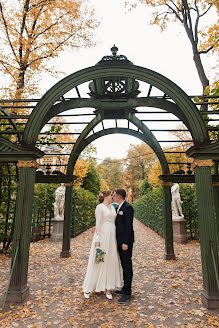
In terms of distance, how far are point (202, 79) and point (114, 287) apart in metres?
8.75

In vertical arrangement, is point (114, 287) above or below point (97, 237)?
below

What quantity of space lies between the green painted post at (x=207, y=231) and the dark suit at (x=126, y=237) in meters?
1.29

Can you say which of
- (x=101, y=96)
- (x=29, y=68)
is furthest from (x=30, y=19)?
(x=101, y=96)

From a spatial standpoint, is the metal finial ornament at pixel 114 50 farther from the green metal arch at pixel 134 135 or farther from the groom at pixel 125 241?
the groom at pixel 125 241

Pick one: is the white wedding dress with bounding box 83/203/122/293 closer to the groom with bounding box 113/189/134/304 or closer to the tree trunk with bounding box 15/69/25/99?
the groom with bounding box 113/189/134/304

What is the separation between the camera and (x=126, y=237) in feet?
12.7

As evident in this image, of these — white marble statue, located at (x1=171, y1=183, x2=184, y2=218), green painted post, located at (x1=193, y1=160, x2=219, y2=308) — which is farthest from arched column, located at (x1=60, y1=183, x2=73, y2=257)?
white marble statue, located at (x1=171, y1=183, x2=184, y2=218)

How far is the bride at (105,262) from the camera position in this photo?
3814 mm

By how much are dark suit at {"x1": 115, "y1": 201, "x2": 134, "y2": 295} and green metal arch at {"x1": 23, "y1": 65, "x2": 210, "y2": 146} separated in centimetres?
198

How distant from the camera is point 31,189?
417 centimetres

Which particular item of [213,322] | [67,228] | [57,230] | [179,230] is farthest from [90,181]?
[213,322]

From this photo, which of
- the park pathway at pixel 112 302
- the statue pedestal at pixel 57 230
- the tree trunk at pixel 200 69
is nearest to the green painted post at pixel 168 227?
the park pathway at pixel 112 302

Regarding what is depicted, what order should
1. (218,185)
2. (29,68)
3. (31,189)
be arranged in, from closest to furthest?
(31,189) → (218,185) → (29,68)

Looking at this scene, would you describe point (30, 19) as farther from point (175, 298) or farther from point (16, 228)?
point (175, 298)
